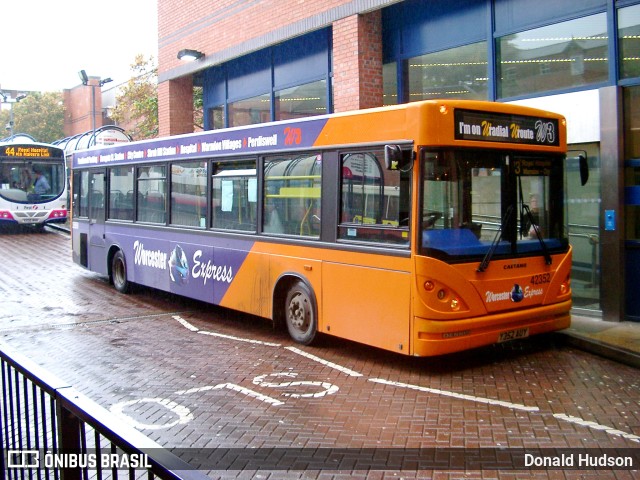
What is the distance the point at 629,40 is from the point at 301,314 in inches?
230

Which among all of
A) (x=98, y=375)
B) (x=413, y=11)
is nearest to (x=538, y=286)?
(x=98, y=375)

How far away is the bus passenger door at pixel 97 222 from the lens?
13.9 m

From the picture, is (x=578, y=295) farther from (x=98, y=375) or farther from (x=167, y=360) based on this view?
(x=98, y=375)

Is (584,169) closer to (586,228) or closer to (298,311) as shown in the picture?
(586,228)

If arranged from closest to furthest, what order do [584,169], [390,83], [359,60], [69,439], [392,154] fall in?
1. [69,439]
2. [392,154]
3. [584,169]
4. [359,60]
5. [390,83]

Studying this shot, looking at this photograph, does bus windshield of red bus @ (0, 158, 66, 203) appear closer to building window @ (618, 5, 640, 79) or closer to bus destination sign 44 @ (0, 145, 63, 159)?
bus destination sign 44 @ (0, 145, 63, 159)

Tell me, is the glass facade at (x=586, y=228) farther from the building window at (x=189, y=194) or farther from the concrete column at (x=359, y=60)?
the building window at (x=189, y=194)

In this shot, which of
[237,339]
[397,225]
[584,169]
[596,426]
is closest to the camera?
[596,426]

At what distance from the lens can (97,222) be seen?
46.5 ft

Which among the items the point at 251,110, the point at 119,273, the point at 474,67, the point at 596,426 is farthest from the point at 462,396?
the point at 251,110

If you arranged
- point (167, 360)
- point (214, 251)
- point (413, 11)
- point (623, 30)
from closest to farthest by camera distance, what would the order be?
point (167, 360) → point (623, 30) → point (214, 251) → point (413, 11)

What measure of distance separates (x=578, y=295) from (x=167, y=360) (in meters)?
6.19

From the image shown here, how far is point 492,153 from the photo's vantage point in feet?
24.4

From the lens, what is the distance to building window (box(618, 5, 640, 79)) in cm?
938
